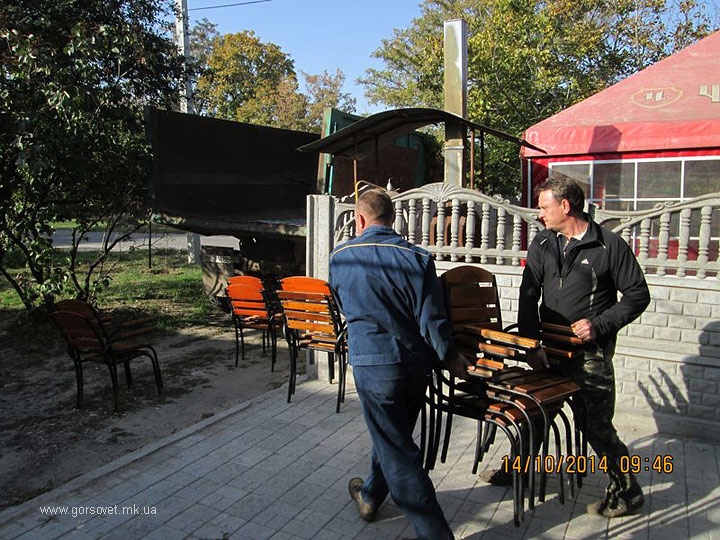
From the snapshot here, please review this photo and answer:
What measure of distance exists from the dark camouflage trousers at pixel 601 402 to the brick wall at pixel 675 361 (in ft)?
4.54

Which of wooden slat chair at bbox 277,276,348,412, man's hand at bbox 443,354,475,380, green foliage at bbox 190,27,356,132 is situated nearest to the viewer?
man's hand at bbox 443,354,475,380

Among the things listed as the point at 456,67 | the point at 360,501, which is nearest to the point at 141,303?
the point at 456,67

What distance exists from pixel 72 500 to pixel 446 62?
6.46 metres

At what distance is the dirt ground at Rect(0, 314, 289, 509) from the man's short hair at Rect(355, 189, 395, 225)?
2.85 metres

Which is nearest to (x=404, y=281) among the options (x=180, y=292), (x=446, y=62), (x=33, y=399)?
(x=33, y=399)

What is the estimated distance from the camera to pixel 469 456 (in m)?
4.02

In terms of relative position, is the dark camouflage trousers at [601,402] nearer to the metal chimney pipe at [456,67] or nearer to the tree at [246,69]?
Answer: the metal chimney pipe at [456,67]

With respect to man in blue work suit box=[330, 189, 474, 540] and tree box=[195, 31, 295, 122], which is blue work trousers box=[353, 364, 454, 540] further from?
tree box=[195, 31, 295, 122]

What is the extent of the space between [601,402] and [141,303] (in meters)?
8.71

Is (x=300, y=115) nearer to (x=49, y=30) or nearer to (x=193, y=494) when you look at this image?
(x=49, y=30)

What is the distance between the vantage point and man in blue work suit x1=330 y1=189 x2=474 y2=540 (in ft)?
8.71
